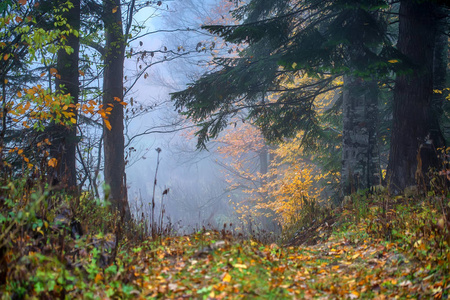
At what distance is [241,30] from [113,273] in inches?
176

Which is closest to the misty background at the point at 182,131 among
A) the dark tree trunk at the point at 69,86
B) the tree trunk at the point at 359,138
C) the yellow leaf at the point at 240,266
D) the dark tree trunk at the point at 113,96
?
the dark tree trunk at the point at 113,96

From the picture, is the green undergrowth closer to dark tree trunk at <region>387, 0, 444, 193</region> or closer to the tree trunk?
dark tree trunk at <region>387, 0, 444, 193</region>

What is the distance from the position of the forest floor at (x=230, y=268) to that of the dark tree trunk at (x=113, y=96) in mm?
3713

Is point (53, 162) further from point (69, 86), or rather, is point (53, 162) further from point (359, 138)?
point (359, 138)

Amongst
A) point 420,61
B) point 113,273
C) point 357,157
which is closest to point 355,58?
point 420,61

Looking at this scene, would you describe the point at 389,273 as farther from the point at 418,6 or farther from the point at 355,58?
the point at 418,6

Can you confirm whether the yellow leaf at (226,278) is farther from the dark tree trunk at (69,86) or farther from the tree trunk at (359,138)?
the tree trunk at (359,138)

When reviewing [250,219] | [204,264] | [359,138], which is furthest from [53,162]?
[359,138]

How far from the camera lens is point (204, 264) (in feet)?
11.4

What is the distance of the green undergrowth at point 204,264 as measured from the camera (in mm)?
2648

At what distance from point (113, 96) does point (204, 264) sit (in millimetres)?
5676

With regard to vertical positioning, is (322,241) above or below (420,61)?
below

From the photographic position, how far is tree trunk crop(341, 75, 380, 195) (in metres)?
7.84

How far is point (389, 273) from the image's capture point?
3641 millimetres
